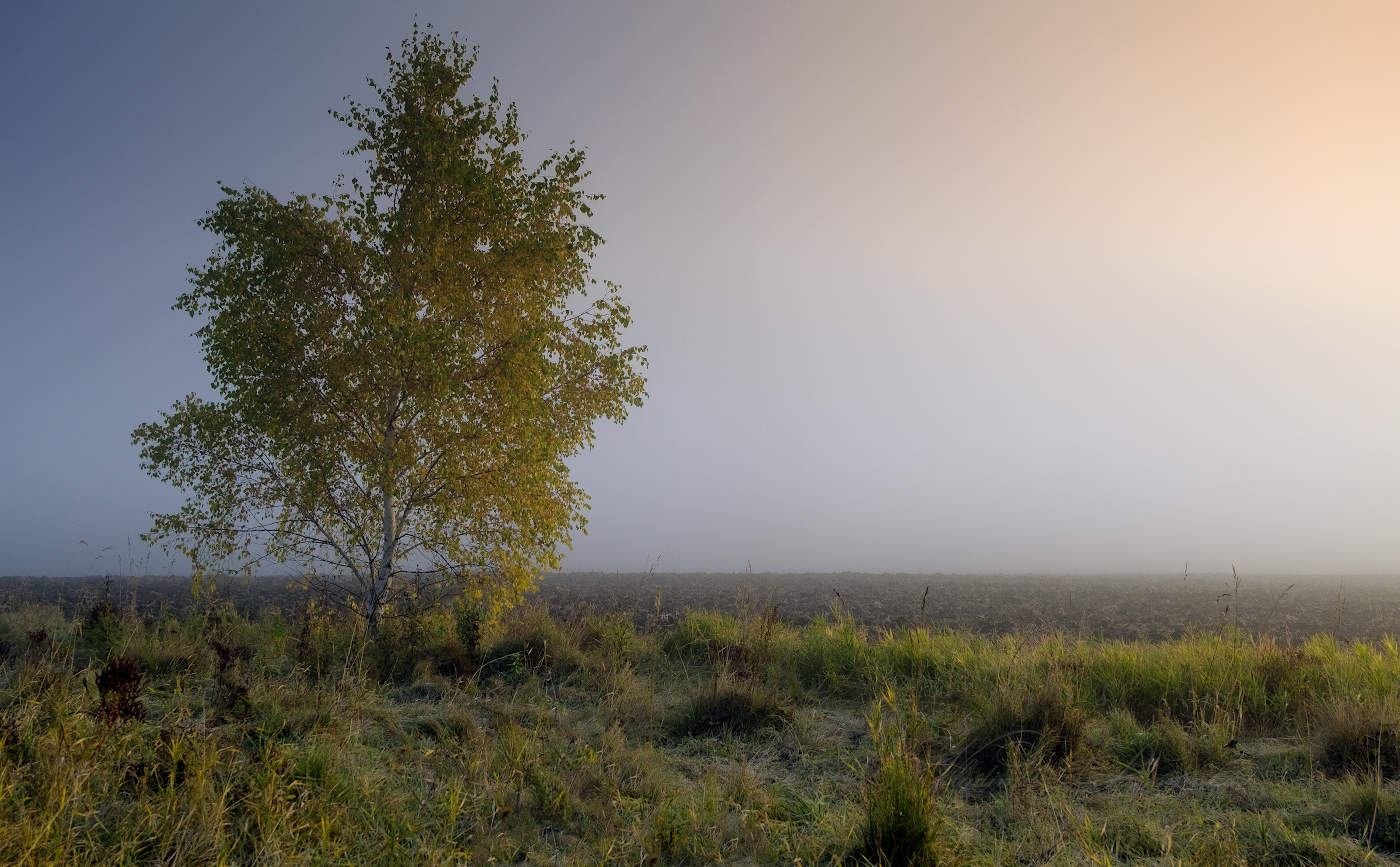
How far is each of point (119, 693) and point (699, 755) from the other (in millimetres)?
4750

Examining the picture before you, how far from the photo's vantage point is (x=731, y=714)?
304 inches

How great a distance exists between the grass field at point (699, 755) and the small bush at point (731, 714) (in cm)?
3

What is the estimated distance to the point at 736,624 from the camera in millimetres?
11836

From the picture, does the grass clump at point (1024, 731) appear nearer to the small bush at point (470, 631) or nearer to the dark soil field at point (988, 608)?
the dark soil field at point (988, 608)

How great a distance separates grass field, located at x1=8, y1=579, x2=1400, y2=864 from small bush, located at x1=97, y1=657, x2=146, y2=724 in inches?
1.1

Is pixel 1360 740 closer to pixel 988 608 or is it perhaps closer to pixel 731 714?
pixel 731 714

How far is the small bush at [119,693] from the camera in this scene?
506 cm

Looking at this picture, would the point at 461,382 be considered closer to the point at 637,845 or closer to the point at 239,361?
the point at 239,361

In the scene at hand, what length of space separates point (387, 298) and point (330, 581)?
16.6ft

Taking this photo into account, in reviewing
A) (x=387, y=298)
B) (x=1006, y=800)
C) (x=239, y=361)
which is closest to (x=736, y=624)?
(x=1006, y=800)

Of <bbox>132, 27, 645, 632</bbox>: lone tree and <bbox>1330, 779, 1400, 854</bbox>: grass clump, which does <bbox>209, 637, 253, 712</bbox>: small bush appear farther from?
<bbox>1330, 779, 1400, 854</bbox>: grass clump

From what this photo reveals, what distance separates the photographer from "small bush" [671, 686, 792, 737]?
756 cm

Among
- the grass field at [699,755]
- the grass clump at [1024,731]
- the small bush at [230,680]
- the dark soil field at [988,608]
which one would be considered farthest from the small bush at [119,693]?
the dark soil field at [988,608]

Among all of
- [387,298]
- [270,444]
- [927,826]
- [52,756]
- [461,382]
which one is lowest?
[927,826]
